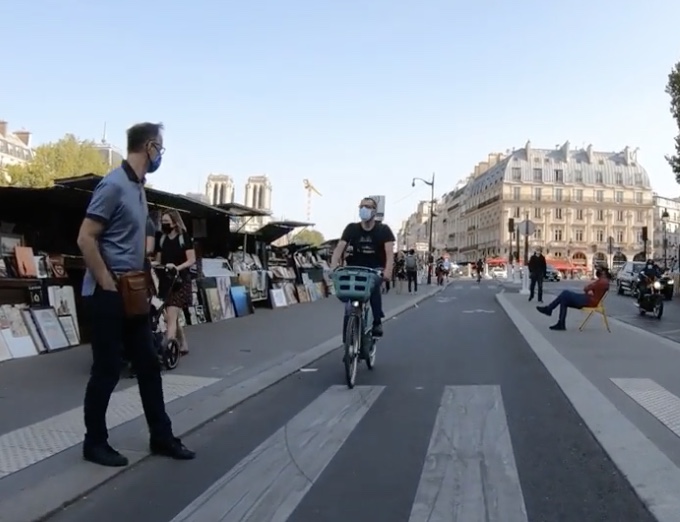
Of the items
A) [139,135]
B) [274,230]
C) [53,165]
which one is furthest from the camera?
[53,165]

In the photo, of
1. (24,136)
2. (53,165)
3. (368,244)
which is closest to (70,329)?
(368,244)

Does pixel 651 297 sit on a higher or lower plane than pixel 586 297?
lower

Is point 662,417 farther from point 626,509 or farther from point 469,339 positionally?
point 469,339

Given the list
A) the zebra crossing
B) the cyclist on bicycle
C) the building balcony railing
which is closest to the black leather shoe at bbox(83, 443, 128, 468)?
the zebra crossing

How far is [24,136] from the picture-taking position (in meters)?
113

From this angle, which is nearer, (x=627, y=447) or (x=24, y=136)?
(x=627, y=447)

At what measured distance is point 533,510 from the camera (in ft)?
12.2

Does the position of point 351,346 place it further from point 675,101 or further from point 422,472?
point 675,101

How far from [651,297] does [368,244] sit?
459 inches

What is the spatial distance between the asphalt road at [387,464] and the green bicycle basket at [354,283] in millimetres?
948

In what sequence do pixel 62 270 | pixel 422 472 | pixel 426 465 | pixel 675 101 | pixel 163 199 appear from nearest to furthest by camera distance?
pixel 422 472
pixel 426 465
pixel 62 270
pixel 163 199
pixel 675 101

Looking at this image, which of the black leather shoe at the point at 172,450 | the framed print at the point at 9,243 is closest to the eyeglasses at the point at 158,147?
the black leather shoe at the point at 172,450

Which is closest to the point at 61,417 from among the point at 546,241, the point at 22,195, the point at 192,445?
the point at 192,445

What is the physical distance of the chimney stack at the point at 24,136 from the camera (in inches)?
4375
